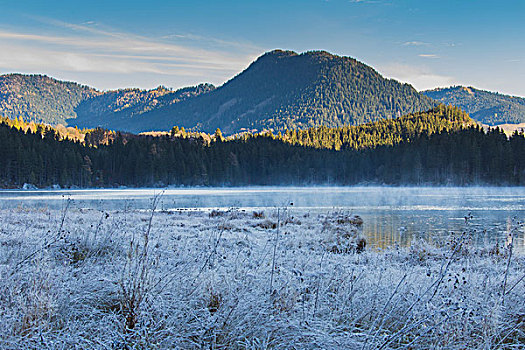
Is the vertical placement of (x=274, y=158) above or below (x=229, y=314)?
above

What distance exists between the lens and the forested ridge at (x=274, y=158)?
→ 89500mm

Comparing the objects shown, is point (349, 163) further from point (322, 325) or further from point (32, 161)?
point (322, 325)

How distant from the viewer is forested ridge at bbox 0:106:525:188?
8950 cm

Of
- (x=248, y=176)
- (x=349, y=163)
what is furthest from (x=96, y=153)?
(x=349, y=163)

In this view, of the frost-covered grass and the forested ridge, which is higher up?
the forested ridge

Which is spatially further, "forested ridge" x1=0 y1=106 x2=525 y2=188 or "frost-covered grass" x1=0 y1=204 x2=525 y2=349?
"forested ridge" x1=0 y1=106 x2=525 y2=188

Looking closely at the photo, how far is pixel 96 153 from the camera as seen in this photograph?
10456 cm

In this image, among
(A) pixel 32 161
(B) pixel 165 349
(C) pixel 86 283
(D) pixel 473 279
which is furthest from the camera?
(A) pixel 32 161

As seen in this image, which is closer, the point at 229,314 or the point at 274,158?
the point at 229,314

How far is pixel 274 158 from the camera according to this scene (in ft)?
410

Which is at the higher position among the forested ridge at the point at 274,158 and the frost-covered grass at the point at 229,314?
the forested ridge at the point at 274,158

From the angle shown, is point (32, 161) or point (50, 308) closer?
point (50, 308)

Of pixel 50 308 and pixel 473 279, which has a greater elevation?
pixel 50 308

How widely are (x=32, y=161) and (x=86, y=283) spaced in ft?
301
